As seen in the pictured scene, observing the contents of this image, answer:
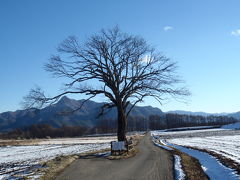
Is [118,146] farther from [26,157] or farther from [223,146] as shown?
[223,146]

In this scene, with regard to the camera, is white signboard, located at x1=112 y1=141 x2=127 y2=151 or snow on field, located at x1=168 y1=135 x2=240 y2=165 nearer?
snow on field, located at x1=168 y1=135 x2=240 y2=165

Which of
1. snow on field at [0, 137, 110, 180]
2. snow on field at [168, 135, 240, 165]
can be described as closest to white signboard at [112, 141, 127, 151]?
snow on field at [0, 137, 110, 180]

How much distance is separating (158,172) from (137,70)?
513 inches

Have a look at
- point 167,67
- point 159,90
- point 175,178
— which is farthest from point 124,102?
point 175,178

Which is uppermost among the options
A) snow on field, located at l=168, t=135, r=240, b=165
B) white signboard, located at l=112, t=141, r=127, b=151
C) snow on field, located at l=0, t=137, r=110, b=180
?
white signboard, located at l=112, t=141, r=127, b=151

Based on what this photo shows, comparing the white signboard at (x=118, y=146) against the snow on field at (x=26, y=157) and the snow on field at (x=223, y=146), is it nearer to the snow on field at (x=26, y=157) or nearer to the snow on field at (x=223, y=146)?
the snow on field at (x=26, y=157)

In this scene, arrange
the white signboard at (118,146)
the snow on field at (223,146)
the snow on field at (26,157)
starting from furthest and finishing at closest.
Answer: the white signboard at (118,146) < the snow on field at (223,146) < the snow on field at (26,157)

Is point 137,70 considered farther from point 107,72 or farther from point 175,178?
point 175,178

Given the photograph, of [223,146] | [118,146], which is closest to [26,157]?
[118,146]

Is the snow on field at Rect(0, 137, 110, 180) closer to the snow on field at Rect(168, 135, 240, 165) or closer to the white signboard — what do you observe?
the white signboard

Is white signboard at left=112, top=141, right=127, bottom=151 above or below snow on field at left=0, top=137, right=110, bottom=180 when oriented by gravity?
above

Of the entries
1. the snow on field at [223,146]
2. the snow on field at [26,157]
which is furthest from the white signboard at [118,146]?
the snow on field at [223,146]

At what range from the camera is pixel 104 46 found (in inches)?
881

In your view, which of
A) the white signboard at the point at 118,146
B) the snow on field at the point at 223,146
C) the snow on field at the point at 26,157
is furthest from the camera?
the white signboard at the point at 118,146
